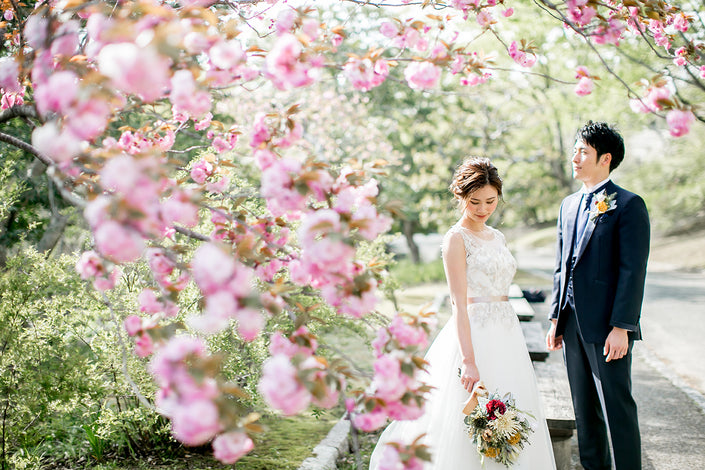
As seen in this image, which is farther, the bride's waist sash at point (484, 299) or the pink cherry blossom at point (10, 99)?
the bride's waist sash at point (484, 299)

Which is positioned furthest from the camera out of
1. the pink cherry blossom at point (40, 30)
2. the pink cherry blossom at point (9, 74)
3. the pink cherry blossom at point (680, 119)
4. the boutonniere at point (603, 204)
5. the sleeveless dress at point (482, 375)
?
the boutonniere at point (603, 204)

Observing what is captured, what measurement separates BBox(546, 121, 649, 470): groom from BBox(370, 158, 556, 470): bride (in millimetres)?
385

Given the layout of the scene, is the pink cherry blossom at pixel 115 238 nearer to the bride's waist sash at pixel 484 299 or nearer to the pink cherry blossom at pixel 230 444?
the pink cherry blossom at pixel 230 444

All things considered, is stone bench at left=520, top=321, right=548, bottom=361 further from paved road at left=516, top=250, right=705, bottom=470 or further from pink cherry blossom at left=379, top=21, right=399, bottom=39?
pink cherry blossom at left=379, top=21, right=399, bottom=39

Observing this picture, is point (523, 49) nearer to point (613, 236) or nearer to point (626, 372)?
point (613, 236)

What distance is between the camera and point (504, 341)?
2.75 meters

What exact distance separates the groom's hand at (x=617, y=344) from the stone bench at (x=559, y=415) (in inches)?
20.7

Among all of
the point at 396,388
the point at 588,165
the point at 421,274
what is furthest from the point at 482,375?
the point at 421,274

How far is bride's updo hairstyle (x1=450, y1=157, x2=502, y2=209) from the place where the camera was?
2715mm

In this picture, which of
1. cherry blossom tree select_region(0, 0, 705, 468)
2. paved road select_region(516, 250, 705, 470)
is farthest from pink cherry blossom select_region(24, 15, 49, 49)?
paved road select_region(516, 250, 705, 470)

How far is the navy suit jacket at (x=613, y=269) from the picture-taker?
2654 mm

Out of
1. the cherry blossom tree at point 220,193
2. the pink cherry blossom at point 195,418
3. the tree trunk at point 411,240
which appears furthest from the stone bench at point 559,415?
the tree trunk at point 411,240

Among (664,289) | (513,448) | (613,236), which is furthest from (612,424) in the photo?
(664,289)

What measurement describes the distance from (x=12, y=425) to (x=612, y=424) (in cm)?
328
